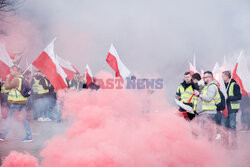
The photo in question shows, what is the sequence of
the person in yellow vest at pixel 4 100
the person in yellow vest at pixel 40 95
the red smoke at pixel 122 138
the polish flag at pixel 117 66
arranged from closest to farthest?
1. the red smoke at pixel 122 138
2. the polish flag at pixel 117 66
3. the person in yellow vest at pixel 4 100
4. the person in yellow vest at pixel 40 95

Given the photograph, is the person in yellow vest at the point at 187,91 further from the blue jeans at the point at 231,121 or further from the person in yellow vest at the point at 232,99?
the blue jeans at the point at 231,121

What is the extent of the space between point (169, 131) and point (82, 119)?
120 cm

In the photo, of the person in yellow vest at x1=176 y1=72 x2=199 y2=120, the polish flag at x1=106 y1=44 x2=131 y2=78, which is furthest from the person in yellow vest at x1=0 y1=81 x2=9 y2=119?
the person in yellow vest at x1=176 y1=72 x2=199 y2=120

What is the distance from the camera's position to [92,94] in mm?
4645

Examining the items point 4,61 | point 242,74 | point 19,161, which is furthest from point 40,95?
point 19,161

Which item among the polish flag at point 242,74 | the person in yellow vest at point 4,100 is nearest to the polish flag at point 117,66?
the polish flag at point 242,74

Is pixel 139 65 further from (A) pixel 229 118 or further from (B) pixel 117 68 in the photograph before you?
(A) pixel 229 118

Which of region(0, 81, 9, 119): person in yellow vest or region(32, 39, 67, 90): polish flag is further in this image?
region(0, 81, 9, 119): person in yellow vest

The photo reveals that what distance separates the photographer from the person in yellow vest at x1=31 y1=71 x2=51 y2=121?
1066cm

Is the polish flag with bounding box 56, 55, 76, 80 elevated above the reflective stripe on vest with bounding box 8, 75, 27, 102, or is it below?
above

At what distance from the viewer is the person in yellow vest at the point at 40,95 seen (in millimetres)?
10664

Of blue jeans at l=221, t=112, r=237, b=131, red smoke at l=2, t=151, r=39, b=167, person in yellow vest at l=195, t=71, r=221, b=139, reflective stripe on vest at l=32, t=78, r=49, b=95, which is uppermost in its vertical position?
reflective stripe on vest at l=32, t=78, r=49, b=95

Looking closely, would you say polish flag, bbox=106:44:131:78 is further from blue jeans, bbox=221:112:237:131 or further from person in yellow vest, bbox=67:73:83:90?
person in yellow vest, bbox=67:73:83:90

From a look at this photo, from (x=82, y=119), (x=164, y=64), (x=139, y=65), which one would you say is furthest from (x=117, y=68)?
(x=164, y=64)
